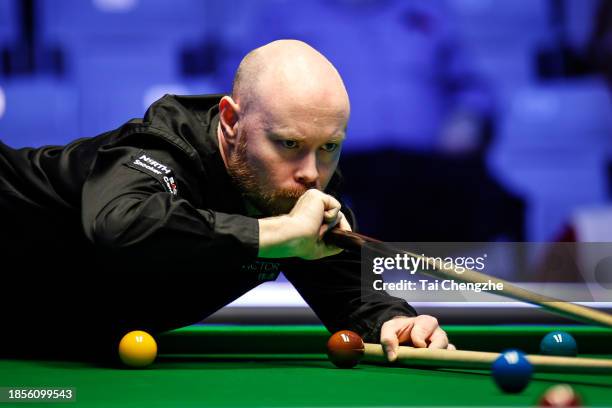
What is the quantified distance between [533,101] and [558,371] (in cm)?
534

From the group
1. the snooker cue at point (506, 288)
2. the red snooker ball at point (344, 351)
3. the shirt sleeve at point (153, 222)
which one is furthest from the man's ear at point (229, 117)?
the red snooker ball at point (344, 351)

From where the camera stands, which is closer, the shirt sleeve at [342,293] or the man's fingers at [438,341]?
the man's fingers at [438,341]

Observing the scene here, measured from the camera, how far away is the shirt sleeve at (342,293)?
143 inches

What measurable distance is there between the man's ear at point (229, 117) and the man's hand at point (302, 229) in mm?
424

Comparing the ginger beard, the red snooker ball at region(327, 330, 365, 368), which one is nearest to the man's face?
the ginger beard

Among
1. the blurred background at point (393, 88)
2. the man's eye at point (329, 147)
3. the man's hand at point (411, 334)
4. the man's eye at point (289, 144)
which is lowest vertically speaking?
the man's hand at point (411, 334)

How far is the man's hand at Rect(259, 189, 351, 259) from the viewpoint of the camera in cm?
289

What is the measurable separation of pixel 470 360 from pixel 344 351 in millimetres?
418

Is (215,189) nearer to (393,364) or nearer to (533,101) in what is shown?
(393,364)

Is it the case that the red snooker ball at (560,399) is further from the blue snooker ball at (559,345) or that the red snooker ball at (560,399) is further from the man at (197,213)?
the blue snooker ball at (559,345)

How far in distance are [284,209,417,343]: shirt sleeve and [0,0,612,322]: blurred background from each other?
3.73 m

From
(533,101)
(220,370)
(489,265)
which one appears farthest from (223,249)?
(533,101)

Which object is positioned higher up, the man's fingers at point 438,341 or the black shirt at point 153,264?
the black shirt at point 153,264
